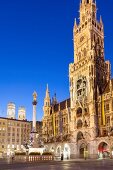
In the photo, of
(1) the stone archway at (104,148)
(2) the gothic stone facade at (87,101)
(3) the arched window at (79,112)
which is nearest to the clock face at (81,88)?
(2) the gothic stone facade at (87,101)

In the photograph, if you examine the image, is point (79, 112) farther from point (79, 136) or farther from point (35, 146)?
point (35, 146)

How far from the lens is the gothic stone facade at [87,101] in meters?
99.6

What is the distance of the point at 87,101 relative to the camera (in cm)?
10538

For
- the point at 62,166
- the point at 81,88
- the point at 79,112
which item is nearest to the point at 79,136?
the point at 79,112

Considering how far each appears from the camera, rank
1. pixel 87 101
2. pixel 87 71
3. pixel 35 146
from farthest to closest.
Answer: pixel 87 71 → pixel 87 101 → pixel 35 146

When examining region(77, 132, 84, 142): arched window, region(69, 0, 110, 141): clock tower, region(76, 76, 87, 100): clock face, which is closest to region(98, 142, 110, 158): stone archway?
region(69, 0, 110, 141): clock tower

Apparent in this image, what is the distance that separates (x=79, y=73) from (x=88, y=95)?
12901 millimetres

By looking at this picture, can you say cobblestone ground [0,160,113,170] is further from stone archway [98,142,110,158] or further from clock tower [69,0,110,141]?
clock tower [69,0,110,141]

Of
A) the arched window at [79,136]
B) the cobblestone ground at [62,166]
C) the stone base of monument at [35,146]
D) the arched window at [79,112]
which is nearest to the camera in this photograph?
the cobblestone ground at [62,166]

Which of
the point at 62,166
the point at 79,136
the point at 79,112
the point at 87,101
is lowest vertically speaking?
the point at 62,166

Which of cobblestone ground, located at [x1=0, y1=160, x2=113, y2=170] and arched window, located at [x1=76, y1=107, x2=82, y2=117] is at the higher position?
arched window, located at [x1=76, y1=107, x2=82, y2=117]

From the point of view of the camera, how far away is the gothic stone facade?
99.6 metres

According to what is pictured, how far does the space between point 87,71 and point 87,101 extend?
11776mm

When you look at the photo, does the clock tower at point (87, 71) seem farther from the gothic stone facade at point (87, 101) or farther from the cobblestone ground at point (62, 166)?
the cobblestone ground at point (62, 166)
